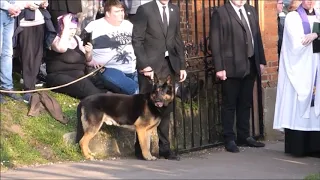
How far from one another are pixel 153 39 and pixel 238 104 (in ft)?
5.83

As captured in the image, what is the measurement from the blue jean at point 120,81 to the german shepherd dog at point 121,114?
96 cm

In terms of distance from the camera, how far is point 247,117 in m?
10.5

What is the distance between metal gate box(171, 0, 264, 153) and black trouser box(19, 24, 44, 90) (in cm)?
192

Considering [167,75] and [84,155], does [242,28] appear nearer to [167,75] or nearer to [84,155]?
[167,75]

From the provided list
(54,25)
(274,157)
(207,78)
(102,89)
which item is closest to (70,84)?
(102,89)

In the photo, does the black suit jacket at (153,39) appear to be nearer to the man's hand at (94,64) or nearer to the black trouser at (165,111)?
the black trouser at (165,111)

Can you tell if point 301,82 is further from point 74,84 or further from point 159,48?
point 74,84

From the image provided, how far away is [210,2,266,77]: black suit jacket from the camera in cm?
1000

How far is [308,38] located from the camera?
9.43m

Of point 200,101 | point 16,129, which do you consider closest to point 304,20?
point 200,101

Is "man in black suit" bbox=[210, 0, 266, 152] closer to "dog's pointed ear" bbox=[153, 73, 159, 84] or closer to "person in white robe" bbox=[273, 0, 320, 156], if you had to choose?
"person in white robe" bbox=[273, 0, 320, 156]

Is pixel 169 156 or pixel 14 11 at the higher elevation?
pixel 14 11

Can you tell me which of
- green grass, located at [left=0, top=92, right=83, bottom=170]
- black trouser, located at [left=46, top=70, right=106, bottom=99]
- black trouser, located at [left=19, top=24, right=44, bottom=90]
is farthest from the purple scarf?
black trouser, located at [left=19, top=24, right=44, bottom=90]

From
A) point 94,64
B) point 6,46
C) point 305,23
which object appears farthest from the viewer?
point 94,64
